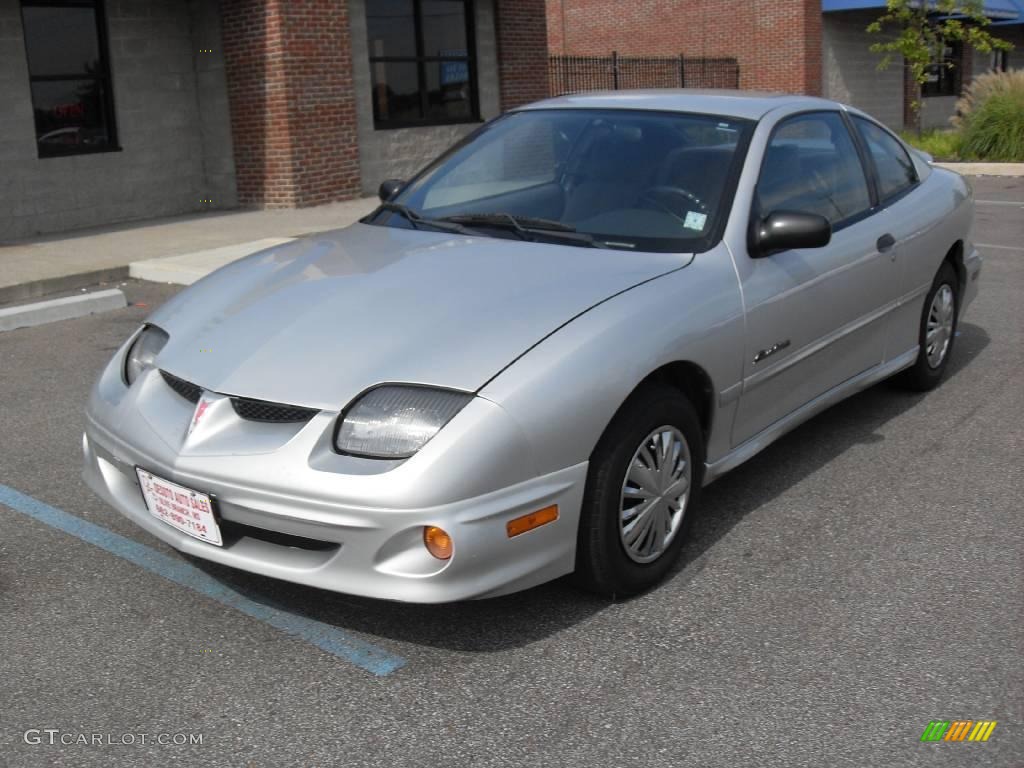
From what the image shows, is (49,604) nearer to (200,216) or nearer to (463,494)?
(463,494)

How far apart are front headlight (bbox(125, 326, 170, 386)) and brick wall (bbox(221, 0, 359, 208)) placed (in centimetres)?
1115

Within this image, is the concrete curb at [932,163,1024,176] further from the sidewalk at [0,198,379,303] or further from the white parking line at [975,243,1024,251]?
the sidewalk at [0,198,379,303]

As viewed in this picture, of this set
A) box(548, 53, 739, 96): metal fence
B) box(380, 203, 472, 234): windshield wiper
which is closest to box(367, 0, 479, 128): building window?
box(548, 53, 739, 96): metal fence

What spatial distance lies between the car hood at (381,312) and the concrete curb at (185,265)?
→ 19.6ft

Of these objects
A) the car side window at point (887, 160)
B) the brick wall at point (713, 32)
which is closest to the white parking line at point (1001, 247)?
the car side window at point (887, 160)

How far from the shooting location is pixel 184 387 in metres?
3.75

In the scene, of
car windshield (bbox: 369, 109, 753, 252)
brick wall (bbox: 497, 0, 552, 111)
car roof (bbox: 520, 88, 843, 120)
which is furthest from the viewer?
brick wall (bbox: 497, 0, 552, 111)

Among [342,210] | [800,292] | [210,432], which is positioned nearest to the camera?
[210,432]

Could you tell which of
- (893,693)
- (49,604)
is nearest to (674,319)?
(893,693)

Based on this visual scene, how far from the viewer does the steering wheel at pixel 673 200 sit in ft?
14.4

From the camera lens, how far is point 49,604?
12.7ft

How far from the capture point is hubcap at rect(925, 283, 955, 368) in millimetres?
5945

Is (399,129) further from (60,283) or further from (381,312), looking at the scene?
(381,312)

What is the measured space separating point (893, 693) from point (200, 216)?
513 inches
